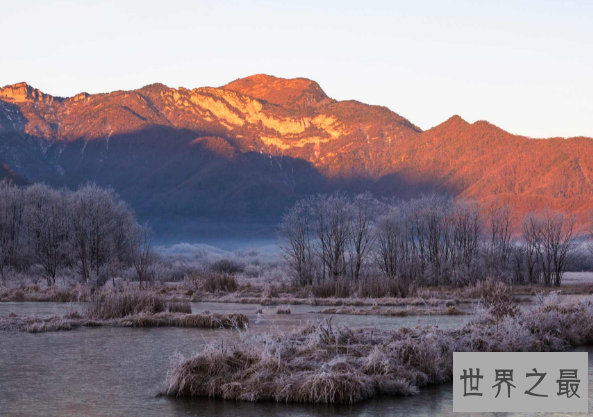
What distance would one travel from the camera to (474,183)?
168125mm

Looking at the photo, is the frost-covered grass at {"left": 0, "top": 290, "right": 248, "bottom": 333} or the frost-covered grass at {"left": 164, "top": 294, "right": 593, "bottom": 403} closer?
the frost-covered grass at {"left": 164, "top": 294, "right": 593, "bottom": 403}

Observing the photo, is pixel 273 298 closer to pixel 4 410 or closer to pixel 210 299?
pixel 210 299

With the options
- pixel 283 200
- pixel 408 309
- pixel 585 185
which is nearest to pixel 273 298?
pixel 408 309

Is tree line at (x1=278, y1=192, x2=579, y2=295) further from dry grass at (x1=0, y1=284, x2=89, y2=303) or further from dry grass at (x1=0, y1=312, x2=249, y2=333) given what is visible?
dry grass at (x1=0, y1=312, x2=249, y2=333)

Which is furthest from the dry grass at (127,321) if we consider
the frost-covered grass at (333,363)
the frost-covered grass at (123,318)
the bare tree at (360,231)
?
the bare tree at (360,231)

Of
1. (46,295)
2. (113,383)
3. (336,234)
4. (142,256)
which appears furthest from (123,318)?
(336,234)

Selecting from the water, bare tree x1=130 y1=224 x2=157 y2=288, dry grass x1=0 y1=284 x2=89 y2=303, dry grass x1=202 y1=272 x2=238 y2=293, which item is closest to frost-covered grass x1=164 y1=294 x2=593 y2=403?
the water

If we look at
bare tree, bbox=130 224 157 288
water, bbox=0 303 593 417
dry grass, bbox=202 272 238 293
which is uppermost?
bare tree, bbox=130 224 157 288

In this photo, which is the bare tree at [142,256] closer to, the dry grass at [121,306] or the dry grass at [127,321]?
the dry grass at [121,306]

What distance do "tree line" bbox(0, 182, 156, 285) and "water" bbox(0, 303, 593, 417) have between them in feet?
101

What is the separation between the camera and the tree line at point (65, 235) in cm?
5703

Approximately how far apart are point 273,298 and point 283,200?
157m

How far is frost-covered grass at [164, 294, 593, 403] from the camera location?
47.1 feet

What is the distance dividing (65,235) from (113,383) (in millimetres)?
49758
